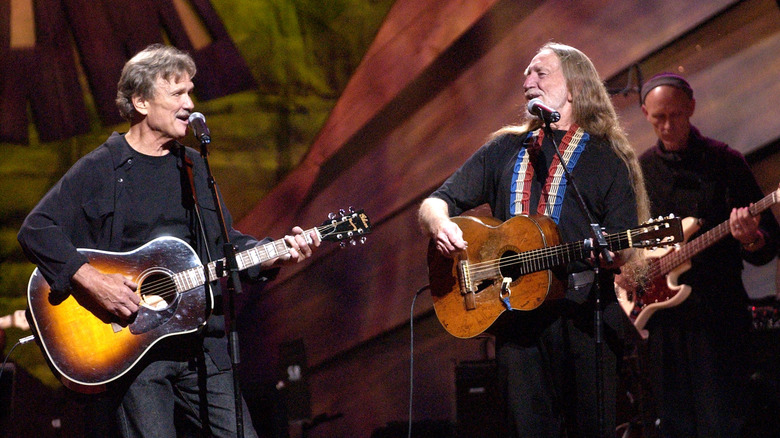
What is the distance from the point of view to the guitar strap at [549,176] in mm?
3449

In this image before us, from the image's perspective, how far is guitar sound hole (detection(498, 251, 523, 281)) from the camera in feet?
11.0

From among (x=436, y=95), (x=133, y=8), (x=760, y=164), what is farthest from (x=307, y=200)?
(x=760, y=164)

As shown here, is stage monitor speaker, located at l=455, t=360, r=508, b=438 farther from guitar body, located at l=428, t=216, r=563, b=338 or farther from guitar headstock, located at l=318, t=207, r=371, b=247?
guitar headstock, located at l=318, t=207, r=371, b=247

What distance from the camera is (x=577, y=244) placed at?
320 centimetres

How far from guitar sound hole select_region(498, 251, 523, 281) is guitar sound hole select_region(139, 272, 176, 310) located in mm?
1554

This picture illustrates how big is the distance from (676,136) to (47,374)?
493cm

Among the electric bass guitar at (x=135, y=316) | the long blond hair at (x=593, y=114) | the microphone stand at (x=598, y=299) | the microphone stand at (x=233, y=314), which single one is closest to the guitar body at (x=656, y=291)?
the long blond hair at (x=593, y=114)

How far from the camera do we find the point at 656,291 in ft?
16.7

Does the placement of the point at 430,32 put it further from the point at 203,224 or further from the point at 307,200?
the point at 203,224

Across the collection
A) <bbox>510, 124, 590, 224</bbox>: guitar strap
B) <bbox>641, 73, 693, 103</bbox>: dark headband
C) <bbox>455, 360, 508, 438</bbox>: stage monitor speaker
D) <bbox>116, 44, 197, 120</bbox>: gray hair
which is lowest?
<bbox>455, 360, 508, 438</bbox>: stage monitor speaker

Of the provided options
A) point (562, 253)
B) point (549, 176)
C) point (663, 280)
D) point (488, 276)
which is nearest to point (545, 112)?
point (549, 176)

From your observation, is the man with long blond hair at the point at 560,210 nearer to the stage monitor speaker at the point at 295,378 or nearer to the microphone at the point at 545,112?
the microphone at the point at 545,112

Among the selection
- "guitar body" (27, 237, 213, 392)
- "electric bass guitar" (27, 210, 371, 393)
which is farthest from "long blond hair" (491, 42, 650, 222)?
"guitar body" (27, 237, 213, 392)

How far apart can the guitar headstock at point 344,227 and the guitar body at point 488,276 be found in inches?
15.2
